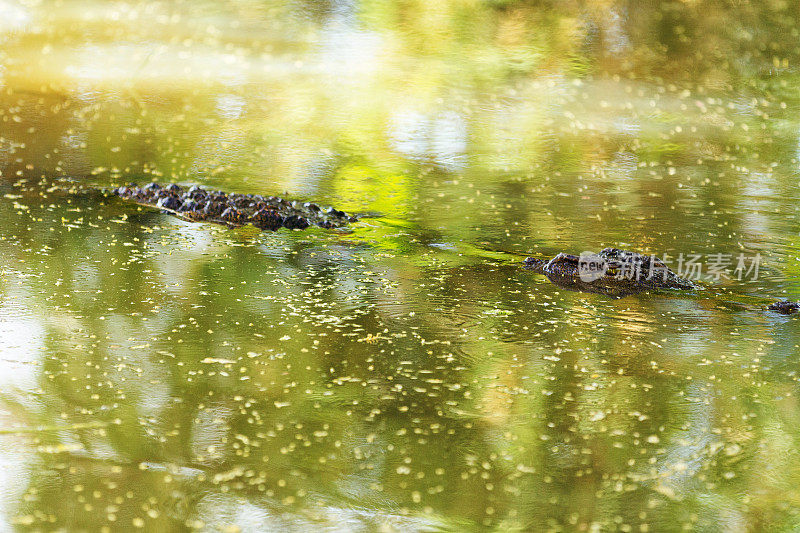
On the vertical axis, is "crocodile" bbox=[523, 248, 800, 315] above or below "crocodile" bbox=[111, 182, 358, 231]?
above

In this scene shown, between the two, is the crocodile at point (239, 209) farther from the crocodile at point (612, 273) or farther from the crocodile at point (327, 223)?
A: the crocodile at point (612, 273)

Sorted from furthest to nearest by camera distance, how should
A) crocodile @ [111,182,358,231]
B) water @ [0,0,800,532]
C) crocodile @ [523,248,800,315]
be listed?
crocodile @ [111,182,358,231], crocodile @ [523,248,800,315], water @ [0,0,800,532]

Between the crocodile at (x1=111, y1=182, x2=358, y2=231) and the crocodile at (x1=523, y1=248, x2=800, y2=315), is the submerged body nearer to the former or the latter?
the crocodile at (x1=523, y1=248, x2=800, y2=315)

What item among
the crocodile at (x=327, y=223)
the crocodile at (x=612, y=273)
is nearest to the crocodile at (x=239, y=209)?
the crocodile at (x=327, y=223)

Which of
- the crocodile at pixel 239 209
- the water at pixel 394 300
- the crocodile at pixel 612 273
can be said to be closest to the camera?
the water at pixel 394 300

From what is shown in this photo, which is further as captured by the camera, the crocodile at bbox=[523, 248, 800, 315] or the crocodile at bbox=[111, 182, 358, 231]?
the crocodile at bbox=[111, 182, 358, 231]

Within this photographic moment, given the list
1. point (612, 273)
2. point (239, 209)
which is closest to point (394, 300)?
point (612, 273)

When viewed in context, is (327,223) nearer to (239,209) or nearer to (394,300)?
(239,209)

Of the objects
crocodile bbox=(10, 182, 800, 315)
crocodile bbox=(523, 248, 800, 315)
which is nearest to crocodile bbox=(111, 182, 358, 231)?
crocodile bbox=(10, 182, 800, 315)
